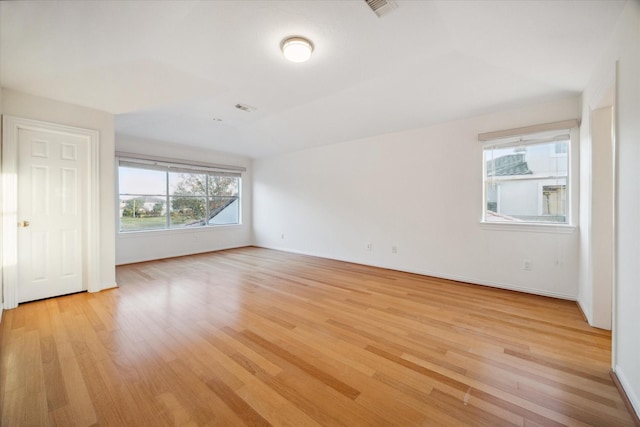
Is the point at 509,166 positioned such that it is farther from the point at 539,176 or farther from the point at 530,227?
the point at 530,227

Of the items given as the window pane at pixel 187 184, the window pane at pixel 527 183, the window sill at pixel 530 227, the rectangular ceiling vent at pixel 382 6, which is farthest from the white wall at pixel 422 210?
the rectangular ceiling vent at pixel 382 6

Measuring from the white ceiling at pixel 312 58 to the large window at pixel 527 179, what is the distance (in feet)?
1.90

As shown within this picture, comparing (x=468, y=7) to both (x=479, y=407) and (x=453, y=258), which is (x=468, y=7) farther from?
(x=453, y=258)

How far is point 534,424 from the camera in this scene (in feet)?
4.39

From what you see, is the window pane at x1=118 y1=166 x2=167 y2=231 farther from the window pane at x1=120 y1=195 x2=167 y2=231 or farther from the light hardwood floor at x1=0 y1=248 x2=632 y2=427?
the light hardwood floor at x1=0 y1=248 x2=632 y2=427

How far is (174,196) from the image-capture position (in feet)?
18.8

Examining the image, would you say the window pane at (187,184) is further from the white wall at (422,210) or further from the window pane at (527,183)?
the window pane at (527,183)

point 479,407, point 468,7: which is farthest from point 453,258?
point 468,7

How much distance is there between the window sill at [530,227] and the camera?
3076 mm

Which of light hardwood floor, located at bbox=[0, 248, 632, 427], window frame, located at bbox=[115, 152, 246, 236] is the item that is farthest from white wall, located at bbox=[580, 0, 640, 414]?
window frame, located at bbox=[115, 152, 246, 236]

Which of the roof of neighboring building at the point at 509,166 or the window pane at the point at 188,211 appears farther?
the window pane at the point at 188,211

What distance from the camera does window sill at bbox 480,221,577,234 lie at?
3.08 m

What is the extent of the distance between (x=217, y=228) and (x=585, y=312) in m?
6.58

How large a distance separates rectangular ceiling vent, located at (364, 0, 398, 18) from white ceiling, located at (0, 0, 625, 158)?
0.05m
